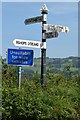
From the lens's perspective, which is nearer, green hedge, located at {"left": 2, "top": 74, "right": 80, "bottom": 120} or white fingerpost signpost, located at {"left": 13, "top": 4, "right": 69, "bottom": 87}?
green hedge, located at {"left": 2, "top": 74, "right": 80, "bottom": 120}

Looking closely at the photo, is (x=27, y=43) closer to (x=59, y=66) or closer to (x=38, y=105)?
(x=38, y=105)

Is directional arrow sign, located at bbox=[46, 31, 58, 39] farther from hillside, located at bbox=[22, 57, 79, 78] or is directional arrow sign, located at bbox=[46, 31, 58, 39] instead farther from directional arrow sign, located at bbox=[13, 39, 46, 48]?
hillside, located at bbox=[22, 57, 79, 78]

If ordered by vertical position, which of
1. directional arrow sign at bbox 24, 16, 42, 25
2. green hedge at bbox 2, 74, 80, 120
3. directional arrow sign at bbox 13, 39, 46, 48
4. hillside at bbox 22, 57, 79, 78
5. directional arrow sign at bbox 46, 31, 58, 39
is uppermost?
directional arrow sign at bbox 24, 16, 42, 25

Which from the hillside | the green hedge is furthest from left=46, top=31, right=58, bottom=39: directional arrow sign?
the green hedge

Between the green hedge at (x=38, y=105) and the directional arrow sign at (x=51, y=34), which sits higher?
the directional arrow sign at (x=51, y=34)

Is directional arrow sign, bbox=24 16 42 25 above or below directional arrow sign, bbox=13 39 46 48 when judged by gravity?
above

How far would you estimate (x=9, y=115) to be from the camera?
27.8ft

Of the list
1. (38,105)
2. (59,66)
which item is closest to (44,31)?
(59,66)

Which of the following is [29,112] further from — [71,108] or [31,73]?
[31,73]

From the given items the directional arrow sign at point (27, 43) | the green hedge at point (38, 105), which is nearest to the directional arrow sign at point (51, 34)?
the directional arrow sign at point (27, 43)

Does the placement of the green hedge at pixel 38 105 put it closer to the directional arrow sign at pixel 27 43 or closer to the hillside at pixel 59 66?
the directional arrow sign at pixel 27 43

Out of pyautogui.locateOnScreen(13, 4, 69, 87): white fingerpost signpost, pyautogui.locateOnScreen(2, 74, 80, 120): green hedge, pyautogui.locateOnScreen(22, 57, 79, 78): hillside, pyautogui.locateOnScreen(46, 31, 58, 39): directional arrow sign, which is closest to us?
pyautogui.locateOnScreen(2, 74, 80, 120): green hedge

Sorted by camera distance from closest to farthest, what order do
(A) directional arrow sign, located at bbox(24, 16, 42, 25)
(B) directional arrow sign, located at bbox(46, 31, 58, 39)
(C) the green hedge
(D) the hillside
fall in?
(C) the green hedge, (B) directional arrow sign, located at bbox(46, 31, 58, 39), (A) directional arrow sign, located at bbox(24, 16, 42, 25), (D) the hillside

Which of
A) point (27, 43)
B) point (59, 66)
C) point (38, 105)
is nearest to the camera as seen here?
point (38, 105)
